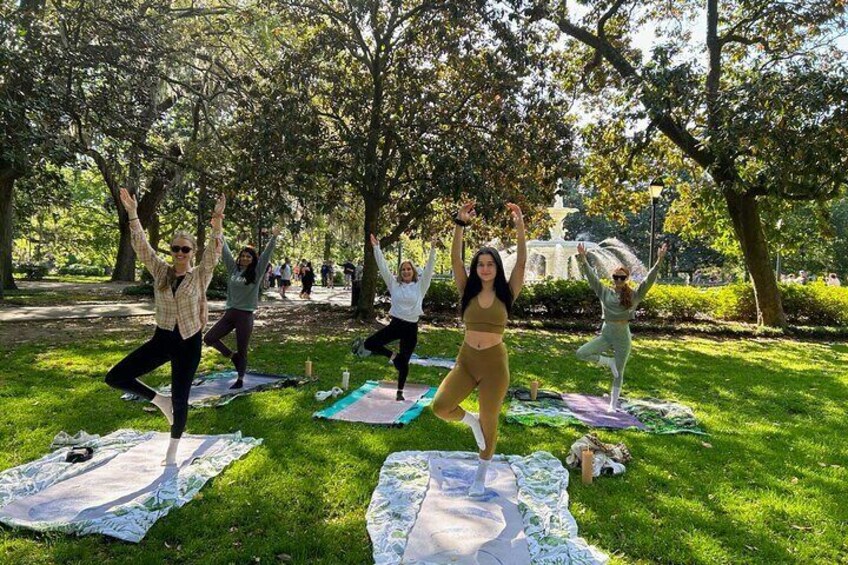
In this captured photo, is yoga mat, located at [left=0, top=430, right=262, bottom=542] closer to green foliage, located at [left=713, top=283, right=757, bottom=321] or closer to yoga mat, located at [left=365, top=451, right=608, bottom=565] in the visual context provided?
yoga mat, located at [left=365, top=451, right=608, bottom=565]

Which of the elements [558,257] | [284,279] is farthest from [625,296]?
[284,279]

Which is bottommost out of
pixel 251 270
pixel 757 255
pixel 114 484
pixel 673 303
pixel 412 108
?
pixel 114 484

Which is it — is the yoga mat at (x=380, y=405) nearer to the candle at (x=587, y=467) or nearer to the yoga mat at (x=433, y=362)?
the yoga mat at (x=433, y=362)

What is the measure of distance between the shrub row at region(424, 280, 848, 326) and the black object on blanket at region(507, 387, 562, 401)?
8.48 metres

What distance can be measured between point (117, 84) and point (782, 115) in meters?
12.8

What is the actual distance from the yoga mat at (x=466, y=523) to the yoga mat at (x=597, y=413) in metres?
2.02

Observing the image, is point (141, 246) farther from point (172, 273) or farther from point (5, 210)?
point (5, 210)

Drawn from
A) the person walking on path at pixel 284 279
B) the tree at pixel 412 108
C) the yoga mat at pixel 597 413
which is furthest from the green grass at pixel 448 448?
the person walking on path at pixel 284 279

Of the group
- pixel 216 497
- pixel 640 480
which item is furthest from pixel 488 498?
pixel 216 497

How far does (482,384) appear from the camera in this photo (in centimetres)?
393

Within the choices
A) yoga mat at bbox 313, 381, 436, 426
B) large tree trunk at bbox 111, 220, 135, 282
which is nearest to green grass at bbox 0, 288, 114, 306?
large tree trunk at bbox 111, 220, 135, 282

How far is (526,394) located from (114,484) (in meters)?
4.86

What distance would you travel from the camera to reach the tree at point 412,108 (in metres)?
11.3

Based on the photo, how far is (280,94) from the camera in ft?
37.4
